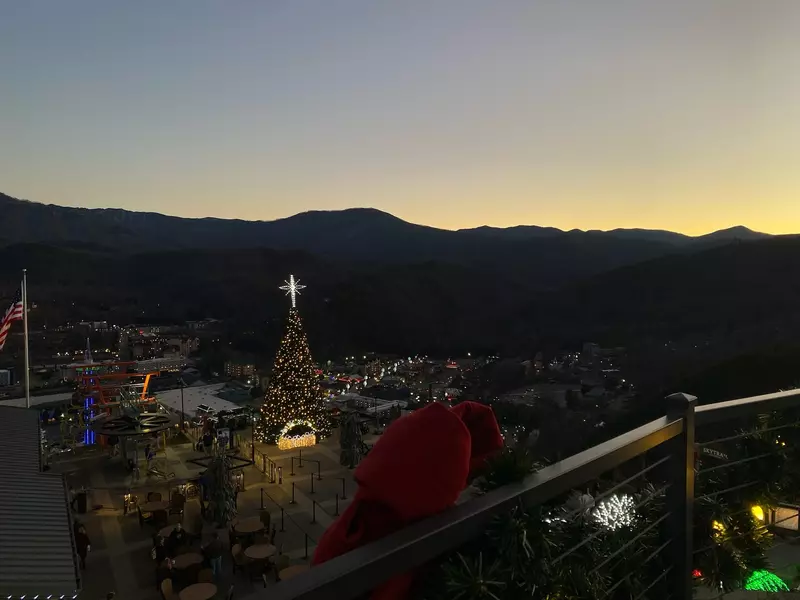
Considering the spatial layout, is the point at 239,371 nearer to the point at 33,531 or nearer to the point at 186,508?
the point at 186,508

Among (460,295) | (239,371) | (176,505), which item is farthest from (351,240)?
(176,505)

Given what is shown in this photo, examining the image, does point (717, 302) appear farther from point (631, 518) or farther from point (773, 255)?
point (631, 518)

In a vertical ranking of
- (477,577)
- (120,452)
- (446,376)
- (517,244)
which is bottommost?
(446,376)

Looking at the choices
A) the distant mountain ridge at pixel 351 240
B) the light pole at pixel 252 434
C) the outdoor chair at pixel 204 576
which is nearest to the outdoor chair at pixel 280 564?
the outdoor chair at pixel 204 576

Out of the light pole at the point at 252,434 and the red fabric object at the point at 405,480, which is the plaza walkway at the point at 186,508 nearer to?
the light pole at the point at 252,434

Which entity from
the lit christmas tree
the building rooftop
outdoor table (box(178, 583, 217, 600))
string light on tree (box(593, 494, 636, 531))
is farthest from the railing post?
the lit christmas tree

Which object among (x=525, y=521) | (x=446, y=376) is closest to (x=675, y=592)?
(x=525, y=521)
